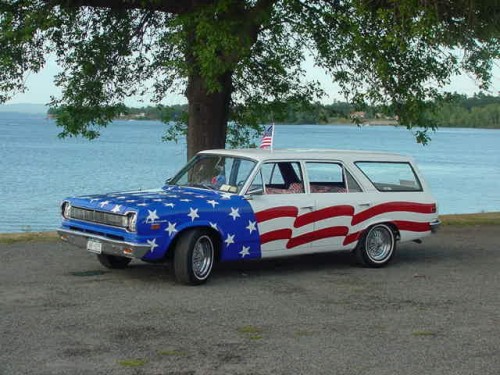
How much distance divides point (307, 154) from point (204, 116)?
596cm

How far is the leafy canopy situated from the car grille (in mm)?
4486

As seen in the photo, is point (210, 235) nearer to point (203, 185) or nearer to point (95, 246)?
point (203, 185)

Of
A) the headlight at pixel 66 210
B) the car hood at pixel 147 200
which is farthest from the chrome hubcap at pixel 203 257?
the headlight at pixel 66 210

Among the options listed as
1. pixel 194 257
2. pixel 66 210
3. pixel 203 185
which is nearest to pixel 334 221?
pixel 203 185

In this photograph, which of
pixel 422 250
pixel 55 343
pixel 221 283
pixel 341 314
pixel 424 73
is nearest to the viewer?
pixel 55 343

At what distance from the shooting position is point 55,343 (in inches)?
298

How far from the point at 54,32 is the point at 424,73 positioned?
742 cm

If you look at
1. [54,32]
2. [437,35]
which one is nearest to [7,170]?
[54,32]

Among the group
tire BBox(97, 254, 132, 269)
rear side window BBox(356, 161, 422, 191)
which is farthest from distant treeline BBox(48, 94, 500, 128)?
tire BBox(97, 254, 132, 269)

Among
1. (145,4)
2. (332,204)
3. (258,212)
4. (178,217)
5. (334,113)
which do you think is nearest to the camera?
(178,217)

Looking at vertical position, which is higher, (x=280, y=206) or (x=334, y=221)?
(x=280, y=206)

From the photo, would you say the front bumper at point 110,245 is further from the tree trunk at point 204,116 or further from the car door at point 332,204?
the tree trunk at point 204,116

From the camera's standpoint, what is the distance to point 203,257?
1049cm

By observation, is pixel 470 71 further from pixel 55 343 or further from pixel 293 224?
pixel 55 343
